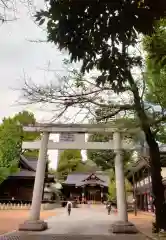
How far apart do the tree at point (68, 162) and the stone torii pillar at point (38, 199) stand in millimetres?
49849

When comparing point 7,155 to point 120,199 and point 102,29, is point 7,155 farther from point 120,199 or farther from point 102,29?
point 102,29

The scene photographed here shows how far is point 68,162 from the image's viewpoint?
66938mm

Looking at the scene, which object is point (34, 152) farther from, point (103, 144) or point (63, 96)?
point (63, 96)

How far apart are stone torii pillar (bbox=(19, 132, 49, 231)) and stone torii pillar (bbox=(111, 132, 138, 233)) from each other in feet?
11.8

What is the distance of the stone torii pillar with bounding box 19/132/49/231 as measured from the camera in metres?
12.8

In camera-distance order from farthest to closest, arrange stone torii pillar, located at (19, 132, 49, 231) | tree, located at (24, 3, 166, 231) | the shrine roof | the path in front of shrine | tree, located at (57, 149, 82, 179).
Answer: tree, located at (57, 149, 82, 179) → the shrine roof → stone torii pillar, located at (19, 132, 49, 231) → the path in front of shrine → tree, located at (24, 3, 166, 231)

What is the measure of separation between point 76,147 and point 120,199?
354 cm

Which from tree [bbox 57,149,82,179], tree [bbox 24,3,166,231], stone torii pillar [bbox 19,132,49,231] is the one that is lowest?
stone torii pillar [bbox 19,132,49,231]

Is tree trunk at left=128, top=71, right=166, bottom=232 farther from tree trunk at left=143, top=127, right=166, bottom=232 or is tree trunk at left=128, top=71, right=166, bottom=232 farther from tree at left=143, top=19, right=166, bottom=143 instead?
tree at left=143, top=19, right=166, bottom=143

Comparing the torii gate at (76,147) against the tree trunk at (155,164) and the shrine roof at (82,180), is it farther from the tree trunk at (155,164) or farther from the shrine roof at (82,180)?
the shrine roof at (82,180)

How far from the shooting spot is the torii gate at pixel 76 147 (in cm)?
1291

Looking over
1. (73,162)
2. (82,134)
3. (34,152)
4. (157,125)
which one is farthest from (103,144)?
(73,162)

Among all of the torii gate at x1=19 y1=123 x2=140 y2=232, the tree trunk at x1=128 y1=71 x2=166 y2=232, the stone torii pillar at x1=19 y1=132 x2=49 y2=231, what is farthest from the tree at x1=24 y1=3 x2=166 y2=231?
the stone torii pillar at x1=19 y1=132 x2=49 y2=231

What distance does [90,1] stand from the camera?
421 centimetres
